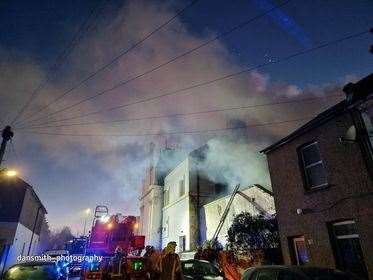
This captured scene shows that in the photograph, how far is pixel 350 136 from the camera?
979 cm

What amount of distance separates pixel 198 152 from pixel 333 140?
1919 cm

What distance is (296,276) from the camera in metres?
5.89

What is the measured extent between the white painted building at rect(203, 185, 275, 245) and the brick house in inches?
149

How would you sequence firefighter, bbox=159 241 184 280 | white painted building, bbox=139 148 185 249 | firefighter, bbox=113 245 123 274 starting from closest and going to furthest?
firefighter, bbox=159 241 184 280 < firefighter, bbox=113 245 123 274 < white painted building, bbox=139 148 185 249

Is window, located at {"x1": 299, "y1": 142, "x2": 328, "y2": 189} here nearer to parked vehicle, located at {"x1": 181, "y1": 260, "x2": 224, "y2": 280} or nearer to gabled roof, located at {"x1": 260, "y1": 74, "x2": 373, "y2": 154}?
gabled roof, located at {"x1": 260, "y1": 74, "x2": 373, "y2": 154}

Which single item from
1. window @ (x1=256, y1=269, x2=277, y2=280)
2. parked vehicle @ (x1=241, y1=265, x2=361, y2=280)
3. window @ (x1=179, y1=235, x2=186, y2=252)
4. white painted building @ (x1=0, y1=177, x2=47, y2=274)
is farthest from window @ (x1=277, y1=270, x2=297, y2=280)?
white painted building @ (x1=0, y1=177, x2=47, y2=274)

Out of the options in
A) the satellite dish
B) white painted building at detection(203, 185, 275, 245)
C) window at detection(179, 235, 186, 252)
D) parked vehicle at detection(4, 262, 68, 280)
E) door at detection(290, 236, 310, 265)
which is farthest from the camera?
window at detection(179, 235, 186, 252)

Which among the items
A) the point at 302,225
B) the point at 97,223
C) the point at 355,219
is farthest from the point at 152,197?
the point at 355,219

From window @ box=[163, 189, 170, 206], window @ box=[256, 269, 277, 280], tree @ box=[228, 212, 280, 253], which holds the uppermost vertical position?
window @ box=[163, 189, 170, 206]

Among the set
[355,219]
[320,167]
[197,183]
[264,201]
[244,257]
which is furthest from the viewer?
[197,183]

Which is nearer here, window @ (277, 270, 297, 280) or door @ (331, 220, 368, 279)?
window @ (277, 270, 297, 280)

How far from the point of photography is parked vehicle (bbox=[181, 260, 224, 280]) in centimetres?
1080

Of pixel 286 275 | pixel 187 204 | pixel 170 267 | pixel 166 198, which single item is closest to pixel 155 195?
pixel 166 198

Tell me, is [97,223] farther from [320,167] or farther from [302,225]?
[320,167]
